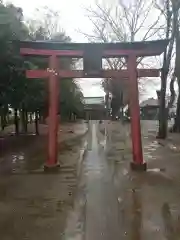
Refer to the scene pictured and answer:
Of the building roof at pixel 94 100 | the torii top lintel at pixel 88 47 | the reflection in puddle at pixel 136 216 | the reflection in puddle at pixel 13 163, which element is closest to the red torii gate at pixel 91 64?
the torii top lintel at pixel 88 47

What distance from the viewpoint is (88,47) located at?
45.5 ft

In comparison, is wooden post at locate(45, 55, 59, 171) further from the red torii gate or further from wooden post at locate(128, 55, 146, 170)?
wooden post at locate(128, 55, 146, 170)

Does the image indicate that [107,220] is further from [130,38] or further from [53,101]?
[130,38]

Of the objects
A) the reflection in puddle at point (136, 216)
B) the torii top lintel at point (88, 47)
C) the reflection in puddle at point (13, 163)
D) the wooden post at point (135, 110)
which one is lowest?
the reflection in puddle at point (13, 163)

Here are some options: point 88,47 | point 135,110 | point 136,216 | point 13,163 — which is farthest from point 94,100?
point 136,216

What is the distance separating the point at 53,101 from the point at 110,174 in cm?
307

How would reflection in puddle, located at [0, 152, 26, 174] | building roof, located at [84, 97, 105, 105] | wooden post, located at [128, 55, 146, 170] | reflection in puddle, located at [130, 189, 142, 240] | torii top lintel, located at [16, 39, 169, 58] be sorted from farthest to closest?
building roof, located at [84, 97, 105, 105]
reflection in puddle, located at [0, 152, 26, 174]
wooden post, located at [128, 55, 146, 170]
torii top lintel, located at [16, 39, 169, 58]
reflection in puddle, located at [130, 189, 142, 240]

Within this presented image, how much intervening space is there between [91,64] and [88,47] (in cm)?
56

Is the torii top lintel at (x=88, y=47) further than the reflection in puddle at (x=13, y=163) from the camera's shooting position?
No

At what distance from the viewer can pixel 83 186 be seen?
35.8 ft

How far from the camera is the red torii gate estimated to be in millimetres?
13898

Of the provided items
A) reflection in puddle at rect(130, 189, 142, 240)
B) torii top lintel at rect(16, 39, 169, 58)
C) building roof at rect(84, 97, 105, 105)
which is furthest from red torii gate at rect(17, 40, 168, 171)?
building roof at rect(84, 97, 105, 105)

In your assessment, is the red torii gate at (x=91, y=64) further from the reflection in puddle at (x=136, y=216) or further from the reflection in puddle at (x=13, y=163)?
the reflection in puddle at (x=136, y=216)

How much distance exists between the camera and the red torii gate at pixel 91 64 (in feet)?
45.6
